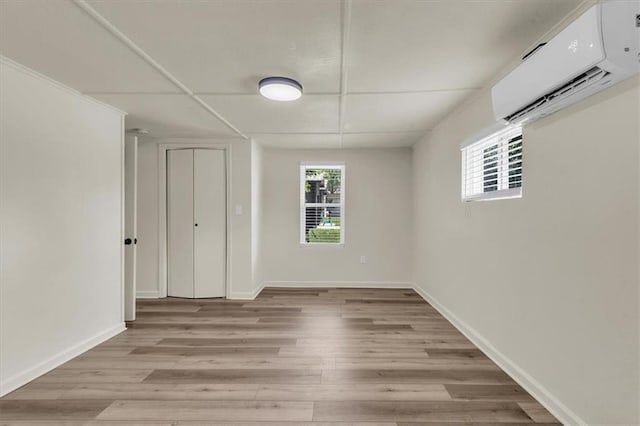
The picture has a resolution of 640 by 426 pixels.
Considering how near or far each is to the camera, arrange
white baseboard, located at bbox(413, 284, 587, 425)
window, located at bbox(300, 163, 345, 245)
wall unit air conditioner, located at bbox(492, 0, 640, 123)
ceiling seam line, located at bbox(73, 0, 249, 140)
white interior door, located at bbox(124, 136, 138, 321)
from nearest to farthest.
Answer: wall unit air conditioner, located at bbox(492, 0, 640, 123)
ceiling seam line, located at bbox(73, 0, 249, 140)
white baseboard, located at bbox(413, 284, 587, 425)
white interior door, located at bbox(124, 136, 138, 321)
window, located at bbox(300, 163, 345, 245)

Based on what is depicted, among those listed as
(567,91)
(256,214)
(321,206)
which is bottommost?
(256,214)

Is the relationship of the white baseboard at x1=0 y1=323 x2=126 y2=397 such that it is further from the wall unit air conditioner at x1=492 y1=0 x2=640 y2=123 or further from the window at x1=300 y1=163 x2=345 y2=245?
the wall unit air conditioner at x1=492 y1=0 x2=640 y2=123

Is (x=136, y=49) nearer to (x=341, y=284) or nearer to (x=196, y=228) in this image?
(x=196, y=228)

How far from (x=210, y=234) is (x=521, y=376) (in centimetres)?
379

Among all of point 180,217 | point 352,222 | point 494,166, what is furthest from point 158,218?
point 494,166

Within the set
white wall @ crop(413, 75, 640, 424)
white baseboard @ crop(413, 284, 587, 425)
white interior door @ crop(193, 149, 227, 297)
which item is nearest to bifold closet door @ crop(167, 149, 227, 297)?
white interior door @ crop(193, 149, 227, 297)

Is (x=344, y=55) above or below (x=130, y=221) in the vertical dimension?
above

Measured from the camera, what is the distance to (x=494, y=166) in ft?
8.54

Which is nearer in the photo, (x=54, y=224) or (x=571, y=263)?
(x=571, y=263)

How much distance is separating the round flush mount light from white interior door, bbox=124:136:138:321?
1.83 metres

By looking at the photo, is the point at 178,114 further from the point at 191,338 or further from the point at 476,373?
the point at 476,373

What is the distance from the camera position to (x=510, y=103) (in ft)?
6.19

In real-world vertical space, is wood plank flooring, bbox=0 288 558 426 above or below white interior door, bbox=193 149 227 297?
below

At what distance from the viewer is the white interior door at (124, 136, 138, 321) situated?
133 inches
